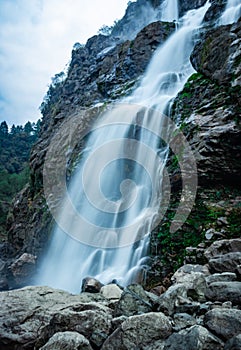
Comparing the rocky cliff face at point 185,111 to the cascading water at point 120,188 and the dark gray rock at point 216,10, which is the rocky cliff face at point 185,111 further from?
the cascading water at point 120,188

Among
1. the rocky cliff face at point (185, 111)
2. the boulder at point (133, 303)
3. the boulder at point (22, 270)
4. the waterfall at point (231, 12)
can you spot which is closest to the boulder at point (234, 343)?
the boulder at point (133, 303)

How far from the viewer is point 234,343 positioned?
2.35 metres

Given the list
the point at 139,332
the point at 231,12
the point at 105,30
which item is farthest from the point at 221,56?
the point at 105,30

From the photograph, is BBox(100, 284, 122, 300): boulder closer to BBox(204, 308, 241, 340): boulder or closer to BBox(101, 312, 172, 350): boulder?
BBox(101, 312, 172, 350): boulder

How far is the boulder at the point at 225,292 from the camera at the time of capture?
10.4 ft

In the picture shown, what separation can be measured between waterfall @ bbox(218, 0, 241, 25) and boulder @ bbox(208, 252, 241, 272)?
1293cm

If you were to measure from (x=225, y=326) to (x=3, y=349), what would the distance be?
9.84 feet

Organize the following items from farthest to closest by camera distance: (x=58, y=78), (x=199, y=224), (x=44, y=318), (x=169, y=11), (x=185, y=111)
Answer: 1. (x=58, y=78)
2. (x=169, y=11)
3. (x=185, y=111)
4. (x=199, y=224)
5. (x=44, y=318)

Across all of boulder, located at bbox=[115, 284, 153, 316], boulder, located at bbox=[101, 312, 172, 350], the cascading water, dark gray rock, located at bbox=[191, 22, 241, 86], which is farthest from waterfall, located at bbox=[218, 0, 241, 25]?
boulder, located at bbox=[101, 312, 172, 350]

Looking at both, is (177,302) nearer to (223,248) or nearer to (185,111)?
(223,248)

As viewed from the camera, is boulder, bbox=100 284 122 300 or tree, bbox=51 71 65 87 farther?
tree, bbox=51 71 65 87

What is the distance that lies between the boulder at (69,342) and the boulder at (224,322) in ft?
4.06

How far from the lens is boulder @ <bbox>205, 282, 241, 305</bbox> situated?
317 centimetres

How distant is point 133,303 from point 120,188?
8.79 meters
